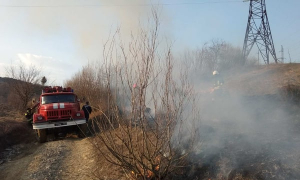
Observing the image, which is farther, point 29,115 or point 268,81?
point 29,115

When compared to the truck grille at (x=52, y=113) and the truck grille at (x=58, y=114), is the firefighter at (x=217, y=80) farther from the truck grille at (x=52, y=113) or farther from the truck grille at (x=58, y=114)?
the truck grille at (x=52, y=113)

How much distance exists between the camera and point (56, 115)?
9734mm

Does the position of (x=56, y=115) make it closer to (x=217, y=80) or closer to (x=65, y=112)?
(x=65, y=112)

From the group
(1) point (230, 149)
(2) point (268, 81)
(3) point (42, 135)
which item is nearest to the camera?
(1) point (230, 149)

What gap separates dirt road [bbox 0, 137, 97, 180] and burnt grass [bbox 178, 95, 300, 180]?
2630 mm

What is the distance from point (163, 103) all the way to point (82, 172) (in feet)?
11.7

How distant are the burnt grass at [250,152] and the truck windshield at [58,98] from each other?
6.85m

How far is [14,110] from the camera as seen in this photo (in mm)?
15961

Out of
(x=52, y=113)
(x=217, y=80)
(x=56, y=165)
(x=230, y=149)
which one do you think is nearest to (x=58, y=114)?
(x=52, y=113)

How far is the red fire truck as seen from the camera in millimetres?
9477

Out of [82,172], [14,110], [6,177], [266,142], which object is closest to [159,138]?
[266,142]

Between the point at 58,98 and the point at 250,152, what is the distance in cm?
866

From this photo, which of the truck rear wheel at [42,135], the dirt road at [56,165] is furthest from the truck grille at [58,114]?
the dirt road at [56,165]

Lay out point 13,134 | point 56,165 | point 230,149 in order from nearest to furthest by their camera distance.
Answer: point 230,149 → point 56,165 → point 13,134
